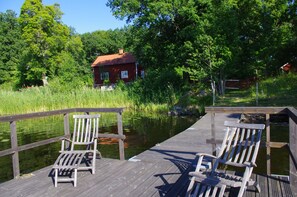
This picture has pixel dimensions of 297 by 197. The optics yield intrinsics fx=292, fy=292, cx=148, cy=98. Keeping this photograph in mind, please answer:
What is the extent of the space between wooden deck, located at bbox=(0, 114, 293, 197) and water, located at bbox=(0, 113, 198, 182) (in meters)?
2.42

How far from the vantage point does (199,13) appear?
17734 mm

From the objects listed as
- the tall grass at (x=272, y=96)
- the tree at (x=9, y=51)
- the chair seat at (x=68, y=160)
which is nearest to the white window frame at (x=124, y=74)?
the tree at (x=9, y=51)

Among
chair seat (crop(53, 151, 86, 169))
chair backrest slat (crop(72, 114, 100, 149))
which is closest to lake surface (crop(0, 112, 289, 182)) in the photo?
chair backrest slat (crop(72, 114, 100, 149))

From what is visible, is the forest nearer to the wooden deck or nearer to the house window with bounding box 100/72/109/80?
the wooden deck

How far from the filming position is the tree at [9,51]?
124ft

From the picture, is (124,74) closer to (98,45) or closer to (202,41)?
(98,45)

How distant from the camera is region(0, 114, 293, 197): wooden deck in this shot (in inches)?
144

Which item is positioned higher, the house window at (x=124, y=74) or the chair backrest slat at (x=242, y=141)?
the house window at (x=124, y=74)

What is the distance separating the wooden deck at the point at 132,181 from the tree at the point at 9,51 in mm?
35385

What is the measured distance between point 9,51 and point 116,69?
55.0ft

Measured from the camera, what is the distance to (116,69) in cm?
3416

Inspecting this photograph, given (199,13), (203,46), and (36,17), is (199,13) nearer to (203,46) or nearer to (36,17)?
(203,46)

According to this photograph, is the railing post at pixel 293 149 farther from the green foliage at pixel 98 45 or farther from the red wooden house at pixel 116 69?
the green foliage at pixel 98 45

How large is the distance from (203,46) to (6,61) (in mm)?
33702
